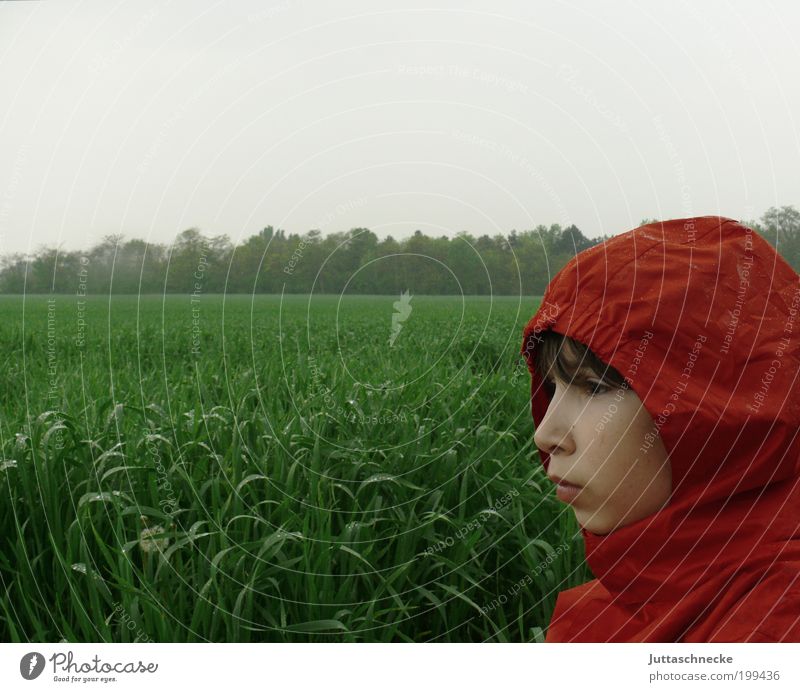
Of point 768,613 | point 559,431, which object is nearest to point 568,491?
point 559,431

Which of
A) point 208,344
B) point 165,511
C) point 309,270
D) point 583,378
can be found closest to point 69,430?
point 165,511

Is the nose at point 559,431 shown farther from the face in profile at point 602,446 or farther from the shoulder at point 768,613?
the shoulder at point 768,613

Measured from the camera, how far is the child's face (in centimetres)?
140

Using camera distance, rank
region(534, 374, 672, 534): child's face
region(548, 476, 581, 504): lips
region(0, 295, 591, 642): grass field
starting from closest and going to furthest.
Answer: region(534, 374, 672, 534): child's face, region(548, 476, 581, 504): lips, region(0, 295, 591, 642): grass field

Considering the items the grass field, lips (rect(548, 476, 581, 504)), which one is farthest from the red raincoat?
the grass field

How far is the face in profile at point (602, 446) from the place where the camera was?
1399 mm

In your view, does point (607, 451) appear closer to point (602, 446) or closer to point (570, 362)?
point (602, 446)

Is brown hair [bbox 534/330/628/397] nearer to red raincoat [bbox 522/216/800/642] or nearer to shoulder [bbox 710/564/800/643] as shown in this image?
red raincoat [bbox 522/216/800/642]

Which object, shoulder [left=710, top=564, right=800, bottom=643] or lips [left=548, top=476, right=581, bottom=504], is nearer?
shoulder [left=710, top=564, right=800, bottom=643]

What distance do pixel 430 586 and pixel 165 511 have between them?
81cm

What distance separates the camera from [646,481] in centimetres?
142

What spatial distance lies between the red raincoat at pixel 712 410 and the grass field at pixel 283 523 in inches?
22.6

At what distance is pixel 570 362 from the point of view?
150 cm

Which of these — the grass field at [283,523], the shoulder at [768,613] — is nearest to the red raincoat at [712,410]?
the shoulder at [768,613]
